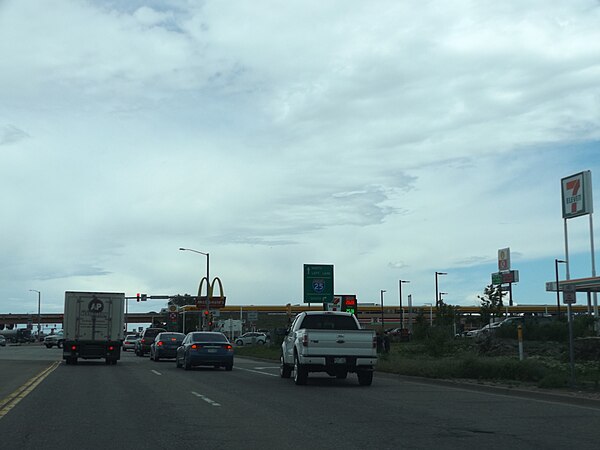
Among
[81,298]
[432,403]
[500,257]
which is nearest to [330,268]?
[81,298]

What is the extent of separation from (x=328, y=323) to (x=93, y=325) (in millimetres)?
14059

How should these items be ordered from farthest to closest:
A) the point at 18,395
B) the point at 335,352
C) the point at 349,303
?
the point at 349,303
the point at 335,352
the point at 18,395

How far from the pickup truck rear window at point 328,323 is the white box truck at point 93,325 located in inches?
501

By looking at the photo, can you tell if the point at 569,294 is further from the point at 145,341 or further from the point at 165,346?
the point at 145,341

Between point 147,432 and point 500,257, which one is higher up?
point 500,257

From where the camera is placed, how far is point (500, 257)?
90500 millimetres

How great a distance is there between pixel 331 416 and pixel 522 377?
9.63 meters

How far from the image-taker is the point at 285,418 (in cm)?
1302

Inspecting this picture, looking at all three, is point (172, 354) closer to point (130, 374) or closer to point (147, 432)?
point (130, 374)

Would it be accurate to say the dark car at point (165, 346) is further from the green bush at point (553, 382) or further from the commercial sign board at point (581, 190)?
the commercial sign board at point (581, 190)

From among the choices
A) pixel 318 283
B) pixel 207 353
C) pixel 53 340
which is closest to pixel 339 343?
pixel 207 353

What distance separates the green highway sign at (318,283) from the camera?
4334 cm

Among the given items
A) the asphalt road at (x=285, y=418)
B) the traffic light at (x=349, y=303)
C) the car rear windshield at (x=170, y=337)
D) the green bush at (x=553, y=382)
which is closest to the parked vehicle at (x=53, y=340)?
the car rear windshield at (x=170, y=337)

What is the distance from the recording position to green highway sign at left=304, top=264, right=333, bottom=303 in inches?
1706
